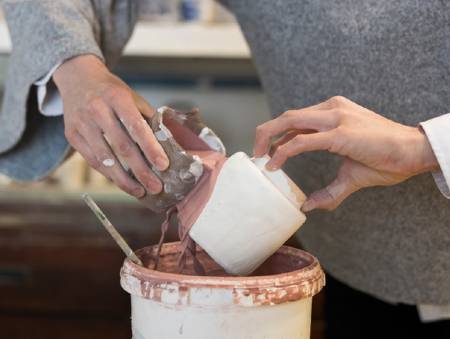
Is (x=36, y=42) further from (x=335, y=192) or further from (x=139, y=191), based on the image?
(x=335, y=192)

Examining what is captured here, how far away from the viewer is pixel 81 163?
206 cm

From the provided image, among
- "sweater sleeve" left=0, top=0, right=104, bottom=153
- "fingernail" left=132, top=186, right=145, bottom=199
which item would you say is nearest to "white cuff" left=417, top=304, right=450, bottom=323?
"fingernail" left=132, top=186, right=145, bottom=199

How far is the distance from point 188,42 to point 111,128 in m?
1.24

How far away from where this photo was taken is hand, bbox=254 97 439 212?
26.3 inches

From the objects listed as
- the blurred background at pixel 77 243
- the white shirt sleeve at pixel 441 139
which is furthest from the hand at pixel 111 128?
the blurred background at pixel 77 243

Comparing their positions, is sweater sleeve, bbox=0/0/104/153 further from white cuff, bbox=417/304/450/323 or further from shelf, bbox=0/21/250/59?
shelf, bbox=0/21/250/59

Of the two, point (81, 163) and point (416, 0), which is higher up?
point (416, 0)

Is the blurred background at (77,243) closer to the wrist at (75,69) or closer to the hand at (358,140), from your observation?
the wrist at (75,69)

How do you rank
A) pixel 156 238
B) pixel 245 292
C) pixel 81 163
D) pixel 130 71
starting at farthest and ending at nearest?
pixel 130 71, pixel 81 163, pixel 156 238, pixel 245 292

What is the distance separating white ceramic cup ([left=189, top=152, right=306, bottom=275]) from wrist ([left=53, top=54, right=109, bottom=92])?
0.26 metres

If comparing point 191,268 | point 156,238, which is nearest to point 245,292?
point 191,268

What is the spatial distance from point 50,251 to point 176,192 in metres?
1.20

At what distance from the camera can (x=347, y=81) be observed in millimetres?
903

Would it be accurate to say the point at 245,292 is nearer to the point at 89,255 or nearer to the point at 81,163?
the point at 89,255
